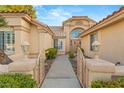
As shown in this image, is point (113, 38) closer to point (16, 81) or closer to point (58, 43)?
point (16, 81)

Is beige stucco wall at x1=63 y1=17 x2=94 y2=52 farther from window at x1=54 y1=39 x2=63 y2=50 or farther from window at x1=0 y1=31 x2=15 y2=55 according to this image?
window at x1=0 y1=31 x2=15 y2=55

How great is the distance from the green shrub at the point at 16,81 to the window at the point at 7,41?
6464mm

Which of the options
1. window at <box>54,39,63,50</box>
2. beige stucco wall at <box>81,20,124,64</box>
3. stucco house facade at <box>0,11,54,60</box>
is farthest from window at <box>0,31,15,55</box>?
window at <box>54,39,63,50</box>

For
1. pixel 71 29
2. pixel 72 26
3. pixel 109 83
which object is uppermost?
pixel 72 26

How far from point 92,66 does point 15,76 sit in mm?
2114

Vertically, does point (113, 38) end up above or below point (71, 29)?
below

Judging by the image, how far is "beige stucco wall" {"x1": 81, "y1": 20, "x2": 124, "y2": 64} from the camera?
10227 millimetres

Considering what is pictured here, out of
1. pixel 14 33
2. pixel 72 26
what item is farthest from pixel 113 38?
pixel 72 26

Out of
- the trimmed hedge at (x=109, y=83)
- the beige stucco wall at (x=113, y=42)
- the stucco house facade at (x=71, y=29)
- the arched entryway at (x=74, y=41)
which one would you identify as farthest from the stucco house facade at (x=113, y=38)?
the arched entryway at (x=74, y=41)

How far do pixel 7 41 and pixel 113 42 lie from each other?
567cm

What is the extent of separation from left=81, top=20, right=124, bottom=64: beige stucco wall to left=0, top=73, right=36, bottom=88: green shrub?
5.08m

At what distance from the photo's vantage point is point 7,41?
13.1m
